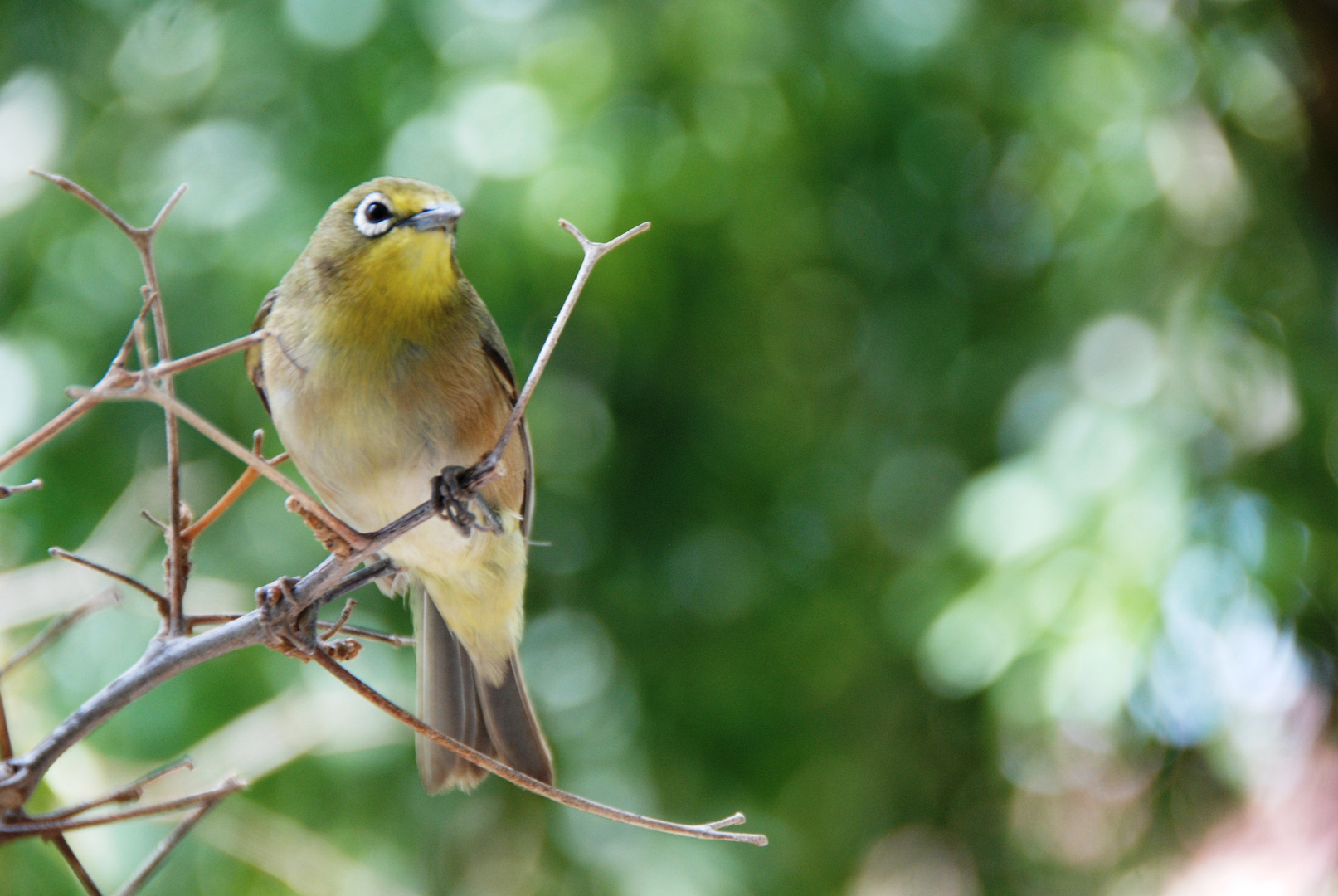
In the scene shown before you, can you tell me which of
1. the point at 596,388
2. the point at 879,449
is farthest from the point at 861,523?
the point at 596,388

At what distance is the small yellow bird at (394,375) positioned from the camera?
1749 mm

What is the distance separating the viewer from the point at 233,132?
3.65 metres

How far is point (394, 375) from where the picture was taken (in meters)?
1.76

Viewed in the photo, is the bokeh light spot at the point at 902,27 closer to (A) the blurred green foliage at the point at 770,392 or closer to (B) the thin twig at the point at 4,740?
(A) the blurred green foliage at the point at 770,392

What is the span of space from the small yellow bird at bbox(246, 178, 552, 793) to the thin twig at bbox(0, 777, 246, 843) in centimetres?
80

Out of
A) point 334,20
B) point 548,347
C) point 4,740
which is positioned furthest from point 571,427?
point 4,740

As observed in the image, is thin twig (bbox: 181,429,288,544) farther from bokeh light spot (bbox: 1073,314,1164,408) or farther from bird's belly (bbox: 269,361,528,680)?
bokeh light spot (bbox: 1073,314,1164,408)

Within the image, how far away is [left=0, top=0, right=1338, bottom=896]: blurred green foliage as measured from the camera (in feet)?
10.4

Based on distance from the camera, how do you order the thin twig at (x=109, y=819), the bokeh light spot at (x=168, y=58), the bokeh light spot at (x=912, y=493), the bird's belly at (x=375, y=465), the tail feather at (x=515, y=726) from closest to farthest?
1. the thin twig at (x=109, y=819)
2. the bird's belly at (x=375, y=465)
3. the tail feather at (x=515, y=726)
4. the bokeh light spot at (x=168, y=58)
5. the bokeh light spot at (x=912, y=493)

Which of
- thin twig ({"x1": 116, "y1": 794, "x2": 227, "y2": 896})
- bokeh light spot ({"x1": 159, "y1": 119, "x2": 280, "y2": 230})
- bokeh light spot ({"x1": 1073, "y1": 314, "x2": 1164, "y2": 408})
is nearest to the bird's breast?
thin twig ({"x1": 116, "y1": 794, "x2": 227, "y2": 896})

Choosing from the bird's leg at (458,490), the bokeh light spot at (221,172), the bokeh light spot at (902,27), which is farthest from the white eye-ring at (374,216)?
the bokeh light spot at (902,27)

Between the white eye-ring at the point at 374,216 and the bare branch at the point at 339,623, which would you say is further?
the white eye-ring at the point at 374,216

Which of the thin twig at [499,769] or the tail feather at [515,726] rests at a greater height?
the tail feather at [515,726]

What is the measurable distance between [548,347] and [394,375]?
877 mm
